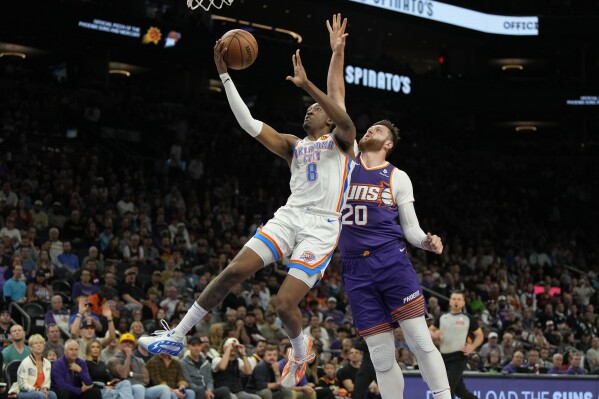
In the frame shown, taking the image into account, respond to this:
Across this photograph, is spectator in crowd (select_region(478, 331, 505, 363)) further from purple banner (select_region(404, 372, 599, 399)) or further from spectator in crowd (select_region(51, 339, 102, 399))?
spectator in crowd (select_region(51, 339, 102, 399))

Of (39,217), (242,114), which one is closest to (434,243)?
(242,114)

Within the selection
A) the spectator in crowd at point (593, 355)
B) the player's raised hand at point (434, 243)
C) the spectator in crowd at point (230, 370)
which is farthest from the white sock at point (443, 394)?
the spectator in crowd at point (593, 355)

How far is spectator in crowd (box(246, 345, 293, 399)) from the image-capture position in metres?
15.7

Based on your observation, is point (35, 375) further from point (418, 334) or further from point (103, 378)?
point (418, 334)

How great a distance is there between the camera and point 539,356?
1980 centimetres

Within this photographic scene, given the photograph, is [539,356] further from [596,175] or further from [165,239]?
[596,175]

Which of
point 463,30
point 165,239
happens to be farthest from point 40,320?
point 463,30

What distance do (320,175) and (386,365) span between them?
1820 millimetres

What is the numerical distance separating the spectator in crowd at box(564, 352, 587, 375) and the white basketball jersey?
11134 mm

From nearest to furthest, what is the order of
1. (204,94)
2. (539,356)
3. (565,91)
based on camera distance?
(539,356) < (204,94) < (565,91)

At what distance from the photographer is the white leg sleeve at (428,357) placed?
8.43 m

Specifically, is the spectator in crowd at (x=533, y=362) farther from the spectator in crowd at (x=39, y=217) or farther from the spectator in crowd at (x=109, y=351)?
the spectator in crowd at (x=39, y=217)

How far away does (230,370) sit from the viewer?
15.6m

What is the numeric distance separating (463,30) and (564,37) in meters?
6.86
